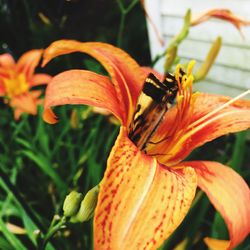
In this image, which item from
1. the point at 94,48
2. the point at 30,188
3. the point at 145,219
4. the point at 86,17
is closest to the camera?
the point at 145,219

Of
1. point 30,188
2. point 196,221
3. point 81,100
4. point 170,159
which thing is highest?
point 81,100

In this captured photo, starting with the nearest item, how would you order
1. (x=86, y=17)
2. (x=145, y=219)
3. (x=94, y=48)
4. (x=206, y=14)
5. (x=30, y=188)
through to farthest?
(x=145, y=219)
(x=94, y=48)
(x=206, y=14)
(x=30, y=188)
(x=86, y=17)

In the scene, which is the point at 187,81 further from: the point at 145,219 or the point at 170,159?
the point at 145,219

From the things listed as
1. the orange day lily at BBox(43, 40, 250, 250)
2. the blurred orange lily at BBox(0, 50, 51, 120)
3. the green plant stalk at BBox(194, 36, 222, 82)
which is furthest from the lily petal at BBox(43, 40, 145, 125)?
the blurred orange lily at BBox(0, 50, 51, 120)

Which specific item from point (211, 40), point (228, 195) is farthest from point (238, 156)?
point (211, 40)

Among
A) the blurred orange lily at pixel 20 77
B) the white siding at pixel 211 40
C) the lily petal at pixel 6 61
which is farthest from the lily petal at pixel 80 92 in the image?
the white siding at pixel 211 40

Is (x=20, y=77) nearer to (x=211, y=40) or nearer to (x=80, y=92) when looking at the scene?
(x=80, y=92)

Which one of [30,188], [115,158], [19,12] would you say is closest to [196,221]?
[30,188]

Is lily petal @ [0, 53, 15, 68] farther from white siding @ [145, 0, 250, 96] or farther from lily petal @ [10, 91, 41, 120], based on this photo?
white siding @ [145, 0, 250, 96]
